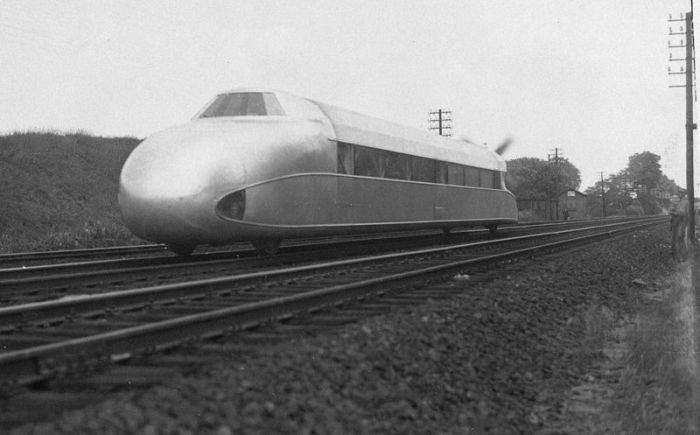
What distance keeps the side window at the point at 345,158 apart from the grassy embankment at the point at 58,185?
922 centimetres

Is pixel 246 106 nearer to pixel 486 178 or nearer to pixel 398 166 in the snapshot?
pixel 398 166

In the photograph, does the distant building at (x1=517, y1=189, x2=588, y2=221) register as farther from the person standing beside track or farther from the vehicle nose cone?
the vehicle nose cone

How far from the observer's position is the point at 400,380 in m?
4.29

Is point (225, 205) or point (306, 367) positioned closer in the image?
point (306, 367)

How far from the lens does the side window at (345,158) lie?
39.0ft

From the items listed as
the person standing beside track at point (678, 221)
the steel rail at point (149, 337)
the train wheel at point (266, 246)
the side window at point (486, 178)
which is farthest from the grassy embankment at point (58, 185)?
the steel rail at point (149, 337)

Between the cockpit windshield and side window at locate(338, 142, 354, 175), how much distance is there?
128 cm

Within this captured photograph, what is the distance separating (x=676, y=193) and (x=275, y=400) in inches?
578

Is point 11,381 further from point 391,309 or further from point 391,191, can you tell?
point 391,191

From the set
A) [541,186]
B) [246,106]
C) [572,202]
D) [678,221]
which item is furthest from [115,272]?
[572,202]

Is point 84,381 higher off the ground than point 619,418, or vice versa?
point 84,381

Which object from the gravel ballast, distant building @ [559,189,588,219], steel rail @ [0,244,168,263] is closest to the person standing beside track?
the gravel ballast

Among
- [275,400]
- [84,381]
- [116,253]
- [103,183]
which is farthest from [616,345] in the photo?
[103,183]

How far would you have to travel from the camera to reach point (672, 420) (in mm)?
4664
